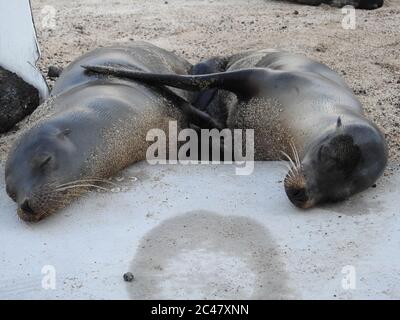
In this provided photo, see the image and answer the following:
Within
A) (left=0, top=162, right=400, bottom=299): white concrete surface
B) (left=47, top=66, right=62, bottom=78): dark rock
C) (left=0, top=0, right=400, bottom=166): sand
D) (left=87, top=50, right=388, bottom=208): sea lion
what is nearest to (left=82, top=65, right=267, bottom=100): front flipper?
(left=87, top=50, right=388, bottom=208): sea lion

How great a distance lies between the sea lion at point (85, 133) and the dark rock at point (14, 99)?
475 millimetres

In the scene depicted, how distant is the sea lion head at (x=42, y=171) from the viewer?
409 centimetres

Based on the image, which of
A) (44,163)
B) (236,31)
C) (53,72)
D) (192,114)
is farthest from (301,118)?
(236,31)

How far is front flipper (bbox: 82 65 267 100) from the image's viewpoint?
507 centimetres

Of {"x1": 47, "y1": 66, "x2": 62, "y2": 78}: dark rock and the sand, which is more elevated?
{"x1": 47, "y1": 66, "x2": 62, "y2": 78}: dark rock

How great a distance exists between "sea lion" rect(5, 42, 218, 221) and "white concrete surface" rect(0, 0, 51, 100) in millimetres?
491

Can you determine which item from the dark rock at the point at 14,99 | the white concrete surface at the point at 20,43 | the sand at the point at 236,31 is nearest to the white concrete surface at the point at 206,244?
the dark rock at the point at 14,99

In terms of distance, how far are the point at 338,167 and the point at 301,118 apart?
66 cm

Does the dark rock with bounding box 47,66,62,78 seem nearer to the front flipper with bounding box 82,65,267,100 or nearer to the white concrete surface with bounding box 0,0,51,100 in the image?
the white concrete surface with bounding box 0,0,51,100

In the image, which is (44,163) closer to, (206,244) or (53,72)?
(206,244)

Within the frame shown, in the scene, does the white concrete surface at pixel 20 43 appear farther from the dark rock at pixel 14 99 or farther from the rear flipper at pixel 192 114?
the rear flipper at pixel 192 114

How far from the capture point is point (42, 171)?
4207 millimetres

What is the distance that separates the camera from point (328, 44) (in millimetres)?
7383
